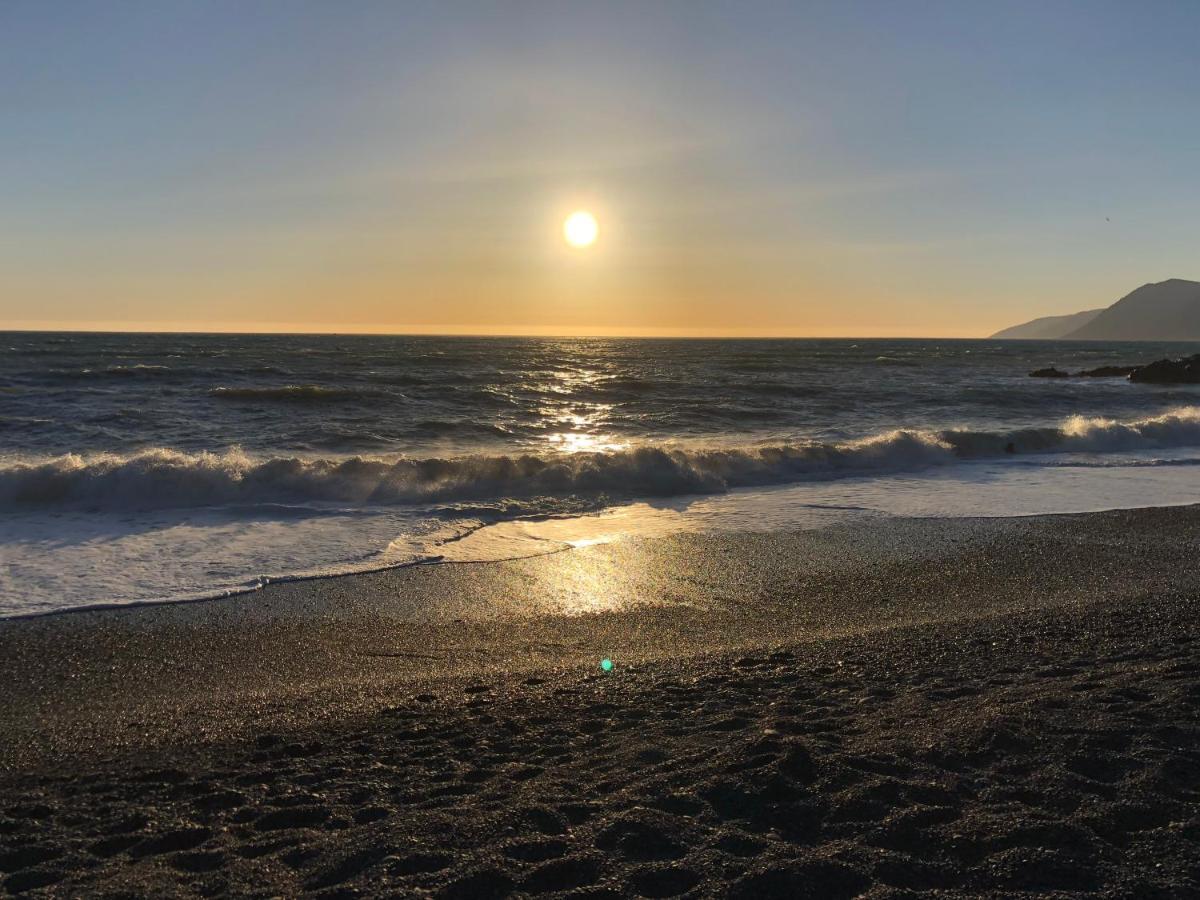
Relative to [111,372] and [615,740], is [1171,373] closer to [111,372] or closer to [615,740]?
[615,740]

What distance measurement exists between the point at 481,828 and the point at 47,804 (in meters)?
2.20

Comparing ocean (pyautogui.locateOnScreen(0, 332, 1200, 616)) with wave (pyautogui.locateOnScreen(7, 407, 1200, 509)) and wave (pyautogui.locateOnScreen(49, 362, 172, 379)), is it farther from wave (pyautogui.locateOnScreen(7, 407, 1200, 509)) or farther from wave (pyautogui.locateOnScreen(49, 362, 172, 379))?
wave (pyautogui.locateOnScreen(49, 362, 172, 379))

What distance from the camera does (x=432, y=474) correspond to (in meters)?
14.1

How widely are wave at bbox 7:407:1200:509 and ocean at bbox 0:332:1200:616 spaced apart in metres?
0.04

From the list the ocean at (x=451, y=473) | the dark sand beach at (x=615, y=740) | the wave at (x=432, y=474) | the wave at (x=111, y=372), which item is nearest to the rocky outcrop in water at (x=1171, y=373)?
the ocean at (x=451, y=473)

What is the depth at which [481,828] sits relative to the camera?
3459 millimetres

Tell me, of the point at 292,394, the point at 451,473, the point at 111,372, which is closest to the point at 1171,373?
the point at 292,394

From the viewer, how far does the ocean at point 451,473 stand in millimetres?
9625

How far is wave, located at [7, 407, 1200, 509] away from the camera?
1238 centimetres

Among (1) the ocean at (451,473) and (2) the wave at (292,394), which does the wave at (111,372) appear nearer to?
(1) the ocean at (451,473)

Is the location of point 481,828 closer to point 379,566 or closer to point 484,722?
point 484,722

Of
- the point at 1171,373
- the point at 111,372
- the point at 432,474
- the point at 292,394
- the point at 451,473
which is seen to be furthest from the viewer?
the point at 1171,373

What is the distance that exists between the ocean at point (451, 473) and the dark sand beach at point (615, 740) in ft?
6.28

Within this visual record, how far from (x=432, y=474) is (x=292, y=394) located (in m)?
17.8
